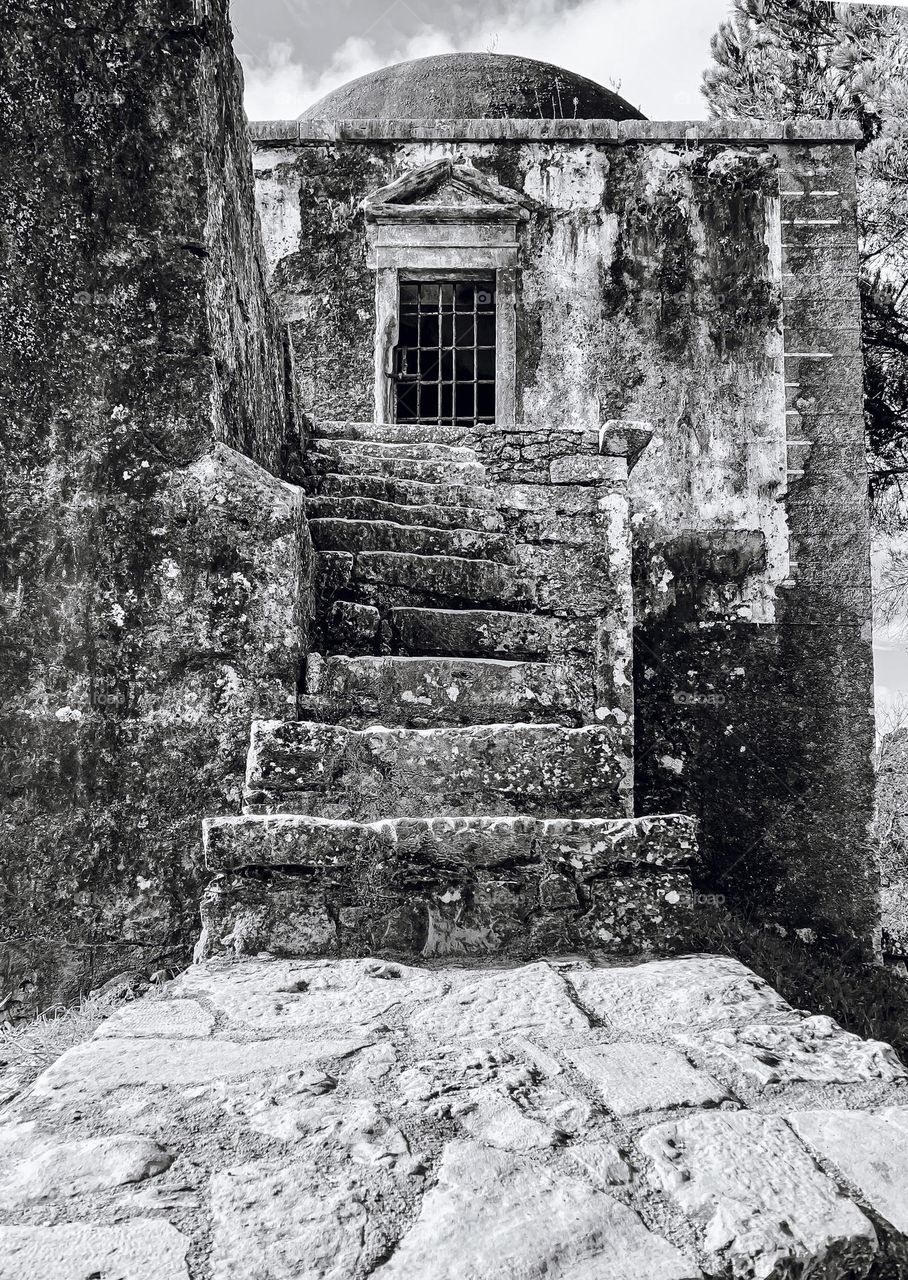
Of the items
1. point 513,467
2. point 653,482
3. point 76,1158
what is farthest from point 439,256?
point 76,1158

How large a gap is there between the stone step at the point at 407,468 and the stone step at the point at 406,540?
52 centimetres

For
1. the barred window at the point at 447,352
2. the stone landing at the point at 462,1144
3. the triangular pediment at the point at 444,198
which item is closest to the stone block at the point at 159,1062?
the stone landing at the point at 462,1144

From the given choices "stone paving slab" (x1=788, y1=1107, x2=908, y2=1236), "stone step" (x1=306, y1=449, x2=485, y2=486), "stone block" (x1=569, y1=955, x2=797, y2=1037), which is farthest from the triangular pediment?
"stone paving slab" (x1=788, y1=1107, x2=908, y2=1236)

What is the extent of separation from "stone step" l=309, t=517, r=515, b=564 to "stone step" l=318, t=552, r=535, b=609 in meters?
0.12

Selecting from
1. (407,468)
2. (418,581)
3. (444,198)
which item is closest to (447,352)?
(444,198)

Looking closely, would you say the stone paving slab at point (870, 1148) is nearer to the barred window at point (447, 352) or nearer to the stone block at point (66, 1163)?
the stone block at point (66, 1163)

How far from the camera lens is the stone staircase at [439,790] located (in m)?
2.35

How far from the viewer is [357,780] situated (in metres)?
2.70

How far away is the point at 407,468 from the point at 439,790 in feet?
7.41

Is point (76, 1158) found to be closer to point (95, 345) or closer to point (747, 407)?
point (95, 345)

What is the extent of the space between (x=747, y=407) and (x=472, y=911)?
5.72 meters

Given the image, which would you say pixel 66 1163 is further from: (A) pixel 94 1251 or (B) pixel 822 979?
(B) pixel 822 979

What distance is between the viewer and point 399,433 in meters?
5.13

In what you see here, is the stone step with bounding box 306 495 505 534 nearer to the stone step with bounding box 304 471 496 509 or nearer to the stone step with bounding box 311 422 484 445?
the stone step with bounding box 304 471 496 509
